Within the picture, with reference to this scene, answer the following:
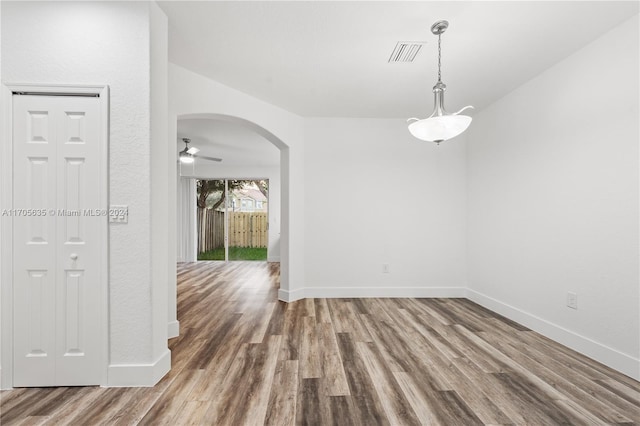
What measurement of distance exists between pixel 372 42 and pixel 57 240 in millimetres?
2838

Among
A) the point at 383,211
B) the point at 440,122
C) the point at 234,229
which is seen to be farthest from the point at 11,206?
the point at 234,229

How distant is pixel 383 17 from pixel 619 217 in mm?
2427

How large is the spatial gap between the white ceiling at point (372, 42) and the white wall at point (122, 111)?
0.43m

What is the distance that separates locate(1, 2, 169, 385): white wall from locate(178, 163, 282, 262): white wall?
17.7ft

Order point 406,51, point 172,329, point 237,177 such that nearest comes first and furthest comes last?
point 406,51
point 172,329
point 237,177

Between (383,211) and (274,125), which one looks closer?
(274,125)

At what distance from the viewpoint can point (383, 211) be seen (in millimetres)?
4070

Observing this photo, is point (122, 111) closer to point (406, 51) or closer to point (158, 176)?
point (158, 176)

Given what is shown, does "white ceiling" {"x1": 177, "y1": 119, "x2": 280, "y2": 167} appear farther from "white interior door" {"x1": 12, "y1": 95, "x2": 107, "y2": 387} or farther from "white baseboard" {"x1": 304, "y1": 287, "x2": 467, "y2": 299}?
"white baseboard" {"x1": 304, "y1": 287, "x2": 467, "y2": 299}

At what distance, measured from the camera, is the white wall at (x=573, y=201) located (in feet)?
6.78

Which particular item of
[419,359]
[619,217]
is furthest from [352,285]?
[619,217]

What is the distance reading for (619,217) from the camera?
211 cm

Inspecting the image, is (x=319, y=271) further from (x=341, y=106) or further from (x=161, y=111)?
(x=161, y=111)

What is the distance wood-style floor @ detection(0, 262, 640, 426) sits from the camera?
1576 mm
